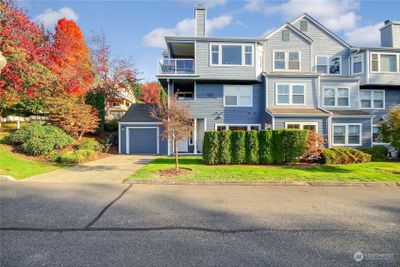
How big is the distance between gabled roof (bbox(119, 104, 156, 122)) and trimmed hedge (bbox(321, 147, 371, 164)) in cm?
1305

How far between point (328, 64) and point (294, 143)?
1250 cm

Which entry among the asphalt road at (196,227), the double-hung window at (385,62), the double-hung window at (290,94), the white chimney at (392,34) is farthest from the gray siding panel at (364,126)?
the asphalt road at (196,227)

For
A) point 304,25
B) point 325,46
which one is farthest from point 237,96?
point 325,46

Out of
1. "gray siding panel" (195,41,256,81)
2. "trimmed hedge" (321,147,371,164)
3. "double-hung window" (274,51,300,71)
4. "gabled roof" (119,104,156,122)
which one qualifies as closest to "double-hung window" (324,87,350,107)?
"double-hung window" (274,51,300,71)

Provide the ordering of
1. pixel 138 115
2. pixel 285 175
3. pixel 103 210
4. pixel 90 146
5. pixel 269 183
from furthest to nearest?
1. pixel 138 115
2. pixel 90 146
3. pixel 285 175
4. pixel 269 183
5. pixel 103 210

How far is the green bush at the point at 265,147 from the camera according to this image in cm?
1257

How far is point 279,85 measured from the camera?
61.4ft

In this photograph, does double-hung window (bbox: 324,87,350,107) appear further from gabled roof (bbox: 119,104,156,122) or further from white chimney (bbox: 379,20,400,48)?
gabled roof (bbox: 119,104,156,122)

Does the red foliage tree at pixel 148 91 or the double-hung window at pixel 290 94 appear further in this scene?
the red foliage tree at pixel 148 91

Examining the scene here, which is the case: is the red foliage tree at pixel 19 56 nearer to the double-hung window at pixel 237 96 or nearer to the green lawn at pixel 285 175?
the green lawn at pixel 285 175

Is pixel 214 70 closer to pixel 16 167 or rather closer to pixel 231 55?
pixel 231 55

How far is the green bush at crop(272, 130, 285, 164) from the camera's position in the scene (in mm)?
12562

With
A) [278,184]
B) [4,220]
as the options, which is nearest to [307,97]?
[278,184]

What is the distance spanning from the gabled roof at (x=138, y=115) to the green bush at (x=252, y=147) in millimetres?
9909
